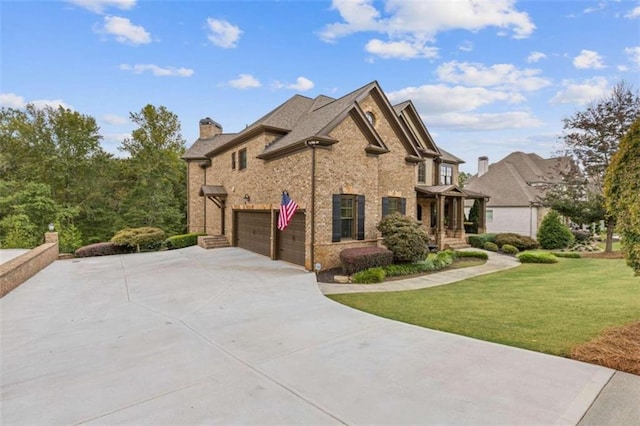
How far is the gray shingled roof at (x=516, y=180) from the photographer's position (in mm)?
25109

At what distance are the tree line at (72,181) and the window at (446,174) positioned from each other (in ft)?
75.6

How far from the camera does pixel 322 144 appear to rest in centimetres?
1185

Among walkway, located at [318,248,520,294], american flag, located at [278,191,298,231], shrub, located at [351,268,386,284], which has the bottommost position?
walkway, located at [318,248,520,294]

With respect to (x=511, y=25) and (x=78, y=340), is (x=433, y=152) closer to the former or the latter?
(x=511, y=25)

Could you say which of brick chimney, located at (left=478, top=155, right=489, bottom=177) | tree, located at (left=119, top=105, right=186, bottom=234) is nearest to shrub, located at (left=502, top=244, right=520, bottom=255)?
brick chimney, located at (left=478, top=155, right=489, bottom=177)

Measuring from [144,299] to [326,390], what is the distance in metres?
6.68

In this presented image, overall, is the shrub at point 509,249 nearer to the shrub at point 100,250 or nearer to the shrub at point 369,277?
the shrub at point 369,277

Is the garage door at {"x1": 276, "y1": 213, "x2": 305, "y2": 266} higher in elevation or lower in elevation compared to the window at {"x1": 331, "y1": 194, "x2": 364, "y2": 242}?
lower

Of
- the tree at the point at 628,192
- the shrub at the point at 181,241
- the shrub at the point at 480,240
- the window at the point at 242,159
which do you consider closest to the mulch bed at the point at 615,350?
the tree at the point at 628,192

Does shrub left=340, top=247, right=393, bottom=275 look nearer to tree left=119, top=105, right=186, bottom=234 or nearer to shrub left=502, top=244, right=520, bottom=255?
shrub left=502, top=244, right=520, bottom=255

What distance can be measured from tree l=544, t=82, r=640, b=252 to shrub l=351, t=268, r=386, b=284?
1406 centimetres

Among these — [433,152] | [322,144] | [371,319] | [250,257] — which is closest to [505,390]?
[371,319]

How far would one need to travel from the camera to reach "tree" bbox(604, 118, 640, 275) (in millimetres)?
4660

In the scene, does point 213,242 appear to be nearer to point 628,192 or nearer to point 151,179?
point 151,179
